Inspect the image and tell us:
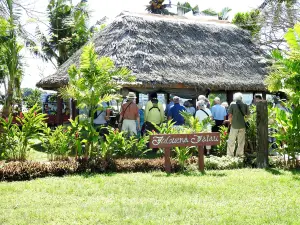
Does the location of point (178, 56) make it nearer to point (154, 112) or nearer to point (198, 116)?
point (154, 112)

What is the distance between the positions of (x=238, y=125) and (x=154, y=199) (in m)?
4.46

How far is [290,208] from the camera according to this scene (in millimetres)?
5602

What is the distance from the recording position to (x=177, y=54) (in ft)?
52.9

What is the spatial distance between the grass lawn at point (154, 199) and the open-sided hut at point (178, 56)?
6.29 metres

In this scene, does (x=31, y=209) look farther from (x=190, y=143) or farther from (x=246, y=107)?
(x=246, y=107)

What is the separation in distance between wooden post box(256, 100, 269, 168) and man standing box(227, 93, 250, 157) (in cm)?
70

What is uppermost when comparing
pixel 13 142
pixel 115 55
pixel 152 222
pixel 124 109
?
pixel 115 55

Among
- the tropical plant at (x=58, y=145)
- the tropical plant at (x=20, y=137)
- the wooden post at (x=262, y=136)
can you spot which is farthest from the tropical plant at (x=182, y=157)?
the tropical plant at (x=20, y=137)

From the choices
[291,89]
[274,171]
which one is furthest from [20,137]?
[291,89]

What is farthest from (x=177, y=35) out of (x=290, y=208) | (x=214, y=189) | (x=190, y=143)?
(x=290, y=208)

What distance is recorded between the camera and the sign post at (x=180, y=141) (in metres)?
8.36

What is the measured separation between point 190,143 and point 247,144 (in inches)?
98.0

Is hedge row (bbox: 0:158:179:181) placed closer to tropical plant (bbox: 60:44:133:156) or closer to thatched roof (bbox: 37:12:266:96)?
tropical plant (bbox: 60:44:133:156)

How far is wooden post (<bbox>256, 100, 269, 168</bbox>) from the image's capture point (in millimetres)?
9172
